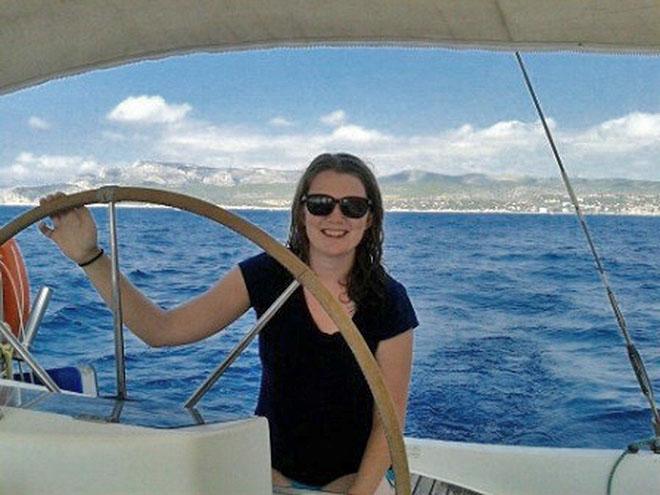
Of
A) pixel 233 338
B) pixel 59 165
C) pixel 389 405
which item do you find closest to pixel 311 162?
pixel 389 405

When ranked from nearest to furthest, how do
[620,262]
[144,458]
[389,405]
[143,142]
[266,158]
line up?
[144,458], [389,405], [620,262], [266,158], [143,142]

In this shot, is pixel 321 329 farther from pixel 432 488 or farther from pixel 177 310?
pixel 432 488

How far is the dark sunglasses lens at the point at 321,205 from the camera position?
44.7 inches

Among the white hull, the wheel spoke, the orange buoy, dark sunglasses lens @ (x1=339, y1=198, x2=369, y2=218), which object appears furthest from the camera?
the orange buoy

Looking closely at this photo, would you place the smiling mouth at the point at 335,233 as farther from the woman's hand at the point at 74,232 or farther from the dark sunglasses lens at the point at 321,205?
the woman's hand at the point at 74,232

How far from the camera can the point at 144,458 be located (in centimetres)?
62

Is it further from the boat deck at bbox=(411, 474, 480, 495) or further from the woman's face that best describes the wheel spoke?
the boat deck at bbox=(411, 474, 480, 495)

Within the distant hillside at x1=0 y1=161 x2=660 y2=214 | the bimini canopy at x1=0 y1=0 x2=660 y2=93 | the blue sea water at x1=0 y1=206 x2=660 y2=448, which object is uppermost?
the distant hillside at x1=0 y1=161 x2=660 y2=214

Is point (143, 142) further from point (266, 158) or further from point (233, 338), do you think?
point (233, 338)

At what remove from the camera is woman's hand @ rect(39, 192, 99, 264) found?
0.95m

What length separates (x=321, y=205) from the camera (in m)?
1.14

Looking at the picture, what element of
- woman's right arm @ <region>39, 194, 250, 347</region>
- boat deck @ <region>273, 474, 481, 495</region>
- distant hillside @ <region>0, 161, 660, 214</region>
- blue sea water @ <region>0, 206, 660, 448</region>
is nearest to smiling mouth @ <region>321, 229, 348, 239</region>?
woman's right arm @ <region>39, 194, 250, 347</region>

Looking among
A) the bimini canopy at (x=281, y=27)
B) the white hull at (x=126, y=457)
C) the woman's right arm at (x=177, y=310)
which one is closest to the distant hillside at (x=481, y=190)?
the bimini canopy at (x=281, y=27)

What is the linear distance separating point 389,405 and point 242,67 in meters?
23.0
